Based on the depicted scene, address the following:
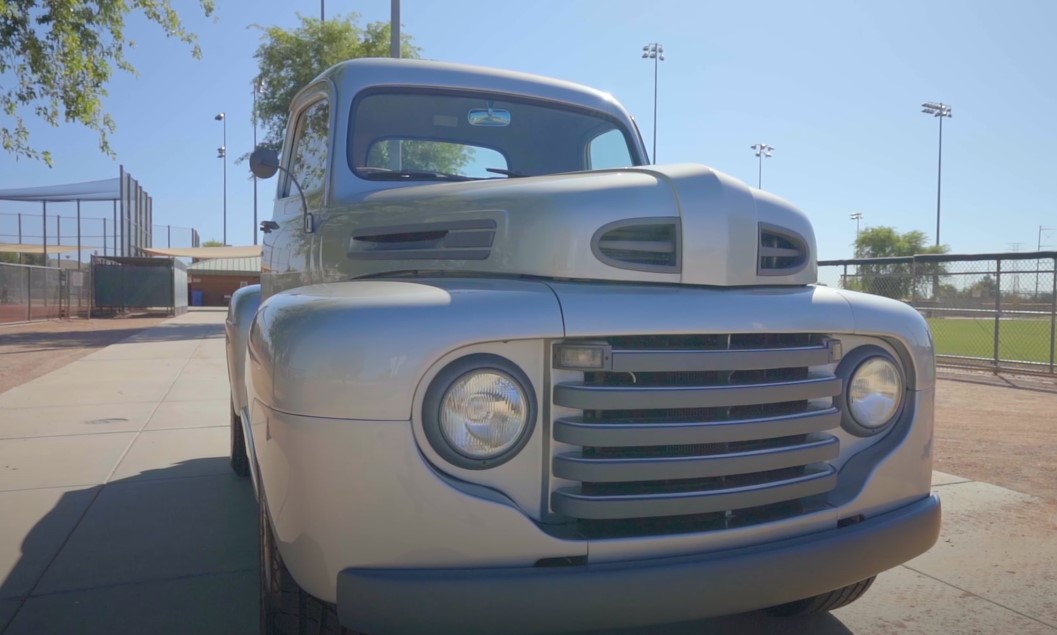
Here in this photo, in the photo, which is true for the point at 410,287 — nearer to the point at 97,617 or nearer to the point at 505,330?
the point at 505,330

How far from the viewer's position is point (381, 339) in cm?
201

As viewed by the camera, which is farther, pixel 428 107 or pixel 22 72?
pixel 22 72

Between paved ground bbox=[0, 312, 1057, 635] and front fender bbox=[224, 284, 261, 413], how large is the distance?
78 cm

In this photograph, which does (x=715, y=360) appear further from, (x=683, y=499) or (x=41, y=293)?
(x=41, y=293)

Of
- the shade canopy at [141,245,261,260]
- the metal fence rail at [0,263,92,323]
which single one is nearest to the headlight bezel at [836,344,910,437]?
the metal fence rail at [0,263,92,323]

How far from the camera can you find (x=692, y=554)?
218cm

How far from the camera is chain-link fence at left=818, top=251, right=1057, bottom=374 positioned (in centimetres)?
1105

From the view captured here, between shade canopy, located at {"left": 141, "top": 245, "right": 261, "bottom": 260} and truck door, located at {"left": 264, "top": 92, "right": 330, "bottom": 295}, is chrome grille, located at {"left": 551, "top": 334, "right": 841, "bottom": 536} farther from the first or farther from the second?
shade canopy, located at {"left": 141, "top": 245, "right": 261, "bottom": 260}

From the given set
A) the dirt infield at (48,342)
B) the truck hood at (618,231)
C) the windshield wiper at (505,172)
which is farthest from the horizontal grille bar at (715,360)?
the dirt infield at (48,342)

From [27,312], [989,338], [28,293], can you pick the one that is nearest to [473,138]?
[989,338]

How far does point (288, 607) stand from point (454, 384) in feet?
2.82

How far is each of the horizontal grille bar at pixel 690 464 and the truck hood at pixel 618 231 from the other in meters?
0.52

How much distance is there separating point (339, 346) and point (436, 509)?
1.51 feet

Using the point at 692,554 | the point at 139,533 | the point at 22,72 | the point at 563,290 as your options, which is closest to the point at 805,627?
the point at 692,554
